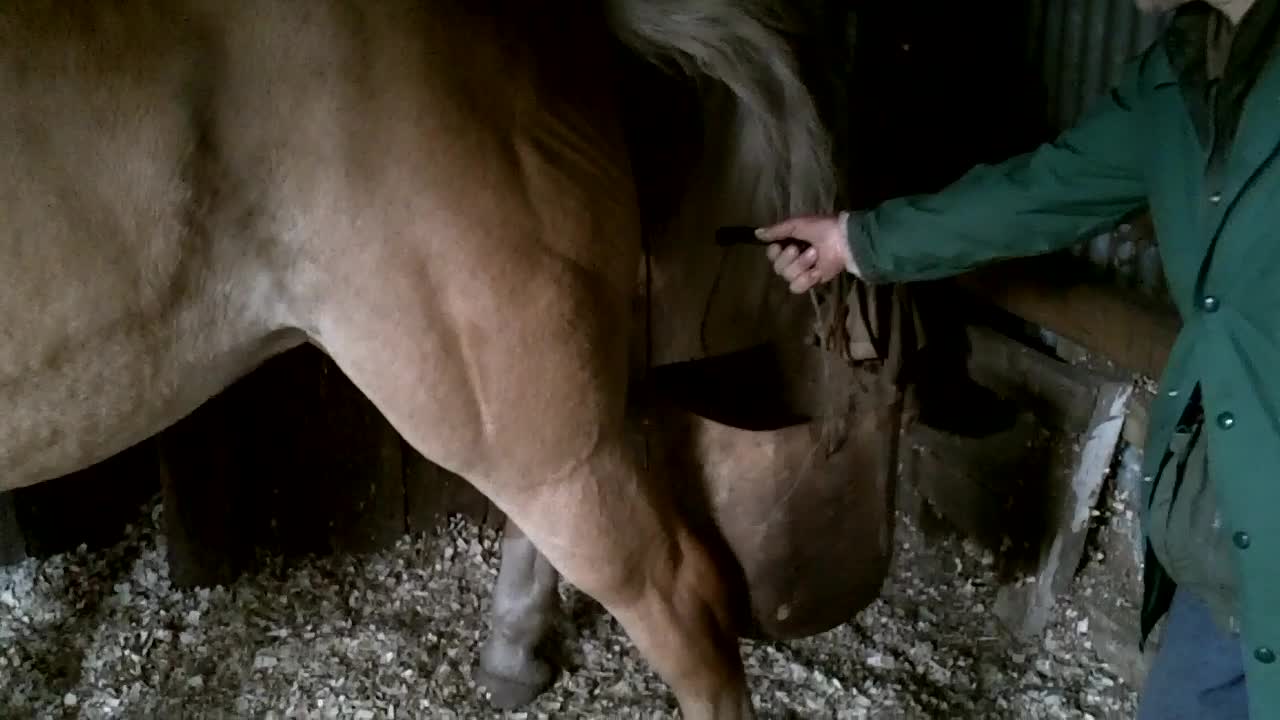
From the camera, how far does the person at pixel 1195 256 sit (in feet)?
2.49

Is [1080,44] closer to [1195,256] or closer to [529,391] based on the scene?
[1195,256]

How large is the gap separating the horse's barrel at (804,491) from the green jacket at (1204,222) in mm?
329

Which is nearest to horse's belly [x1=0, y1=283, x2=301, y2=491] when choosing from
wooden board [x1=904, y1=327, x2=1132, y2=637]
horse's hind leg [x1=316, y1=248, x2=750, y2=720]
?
horse's hind leg [x1=316, y1=248, x2=750, y2=720]

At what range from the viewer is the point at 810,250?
1.13 m

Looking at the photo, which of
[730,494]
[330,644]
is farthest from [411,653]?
[730,494]

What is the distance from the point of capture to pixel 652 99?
120cm

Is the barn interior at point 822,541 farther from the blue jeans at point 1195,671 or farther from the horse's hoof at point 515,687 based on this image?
the blue jeans at point 1195,671

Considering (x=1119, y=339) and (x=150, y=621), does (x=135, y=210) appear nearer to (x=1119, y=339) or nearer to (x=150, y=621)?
(x=150, y=621)

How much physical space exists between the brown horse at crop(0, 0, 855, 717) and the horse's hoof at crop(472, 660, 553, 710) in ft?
1.71

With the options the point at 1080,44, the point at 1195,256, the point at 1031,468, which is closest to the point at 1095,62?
the point at 1080,44

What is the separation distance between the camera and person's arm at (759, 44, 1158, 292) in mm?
933

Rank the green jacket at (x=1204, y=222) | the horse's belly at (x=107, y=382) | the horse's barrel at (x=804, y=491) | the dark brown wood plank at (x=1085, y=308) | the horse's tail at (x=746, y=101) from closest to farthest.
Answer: the green jacket at (x=1204, y=222) < the horse's belly at (x=107, y=382) < the horse's tail at (x=746, y=101) < the horse's barrel at (x=804, y=491) < the dark brown wood plank at (x=1085, y=308)

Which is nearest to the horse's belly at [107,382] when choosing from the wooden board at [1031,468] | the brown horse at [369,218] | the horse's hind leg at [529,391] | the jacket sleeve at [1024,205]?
the brown horse at [369,218]

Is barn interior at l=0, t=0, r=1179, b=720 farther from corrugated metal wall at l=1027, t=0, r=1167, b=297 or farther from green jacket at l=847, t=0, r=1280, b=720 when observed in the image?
green jacket at l=847, t=0, r=1280, b=720
